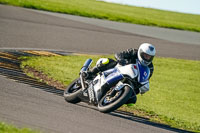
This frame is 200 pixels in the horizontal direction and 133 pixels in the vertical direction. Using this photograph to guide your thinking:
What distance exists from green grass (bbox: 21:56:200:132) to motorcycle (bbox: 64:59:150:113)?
1.54 meters

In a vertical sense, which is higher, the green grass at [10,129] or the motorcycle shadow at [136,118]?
the green grass at [10,129]

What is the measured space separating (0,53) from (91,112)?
576 centimetres

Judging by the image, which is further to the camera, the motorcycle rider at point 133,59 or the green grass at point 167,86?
the green grass at point 167,86

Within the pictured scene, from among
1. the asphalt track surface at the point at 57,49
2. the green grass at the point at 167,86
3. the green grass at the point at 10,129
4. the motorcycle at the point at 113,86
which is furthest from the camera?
the green grass at the point at 167,86

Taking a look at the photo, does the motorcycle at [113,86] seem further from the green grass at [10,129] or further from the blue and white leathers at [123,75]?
the green grass at [10,129]

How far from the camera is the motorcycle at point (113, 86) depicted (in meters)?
7.96

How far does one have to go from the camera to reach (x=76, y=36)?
19812mm

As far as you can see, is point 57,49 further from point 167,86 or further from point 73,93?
point 73,93

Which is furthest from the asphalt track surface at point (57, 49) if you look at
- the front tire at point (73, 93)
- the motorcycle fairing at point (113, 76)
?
the motorcycle fairing at point (113, 76)

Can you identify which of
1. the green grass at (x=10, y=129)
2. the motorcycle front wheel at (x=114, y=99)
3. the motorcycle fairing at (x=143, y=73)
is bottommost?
the motorcycle front wheel at (x=114, y=99)

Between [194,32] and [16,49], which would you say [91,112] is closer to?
[16,49]

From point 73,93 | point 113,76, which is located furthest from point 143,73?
point 73,93

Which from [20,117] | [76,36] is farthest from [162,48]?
[20,117]

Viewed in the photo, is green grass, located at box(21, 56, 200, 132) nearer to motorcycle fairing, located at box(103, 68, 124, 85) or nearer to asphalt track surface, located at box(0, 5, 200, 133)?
asphalt track surface, located at box(0, 5, 200, 133)
